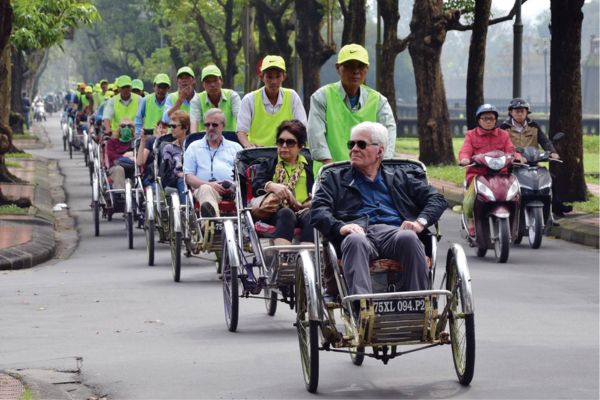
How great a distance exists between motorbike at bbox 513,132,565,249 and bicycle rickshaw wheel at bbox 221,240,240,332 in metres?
6.47

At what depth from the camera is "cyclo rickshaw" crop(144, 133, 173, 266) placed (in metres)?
15.2

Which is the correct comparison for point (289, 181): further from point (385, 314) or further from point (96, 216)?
point (96, 216)

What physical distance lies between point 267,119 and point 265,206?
2601 millimetres

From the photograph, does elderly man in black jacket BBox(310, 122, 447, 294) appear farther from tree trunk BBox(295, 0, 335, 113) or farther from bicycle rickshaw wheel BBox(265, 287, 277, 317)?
tree trunk BBox(295, 0, 335, 113)

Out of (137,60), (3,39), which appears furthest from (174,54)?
(3,39)

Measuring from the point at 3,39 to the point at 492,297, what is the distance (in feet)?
37.0

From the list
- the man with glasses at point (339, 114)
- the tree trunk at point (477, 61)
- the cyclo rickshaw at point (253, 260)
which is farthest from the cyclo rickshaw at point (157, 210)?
the tree trunk at point (477, 61)

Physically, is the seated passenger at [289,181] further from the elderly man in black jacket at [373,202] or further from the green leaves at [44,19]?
the green leaves at [44,19]

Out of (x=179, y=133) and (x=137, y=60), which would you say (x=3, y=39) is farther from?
(x=137, y=60)

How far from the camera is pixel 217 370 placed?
8750 millimetres

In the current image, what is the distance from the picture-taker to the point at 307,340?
27.1 feet

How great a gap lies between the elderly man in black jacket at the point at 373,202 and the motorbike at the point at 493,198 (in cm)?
695

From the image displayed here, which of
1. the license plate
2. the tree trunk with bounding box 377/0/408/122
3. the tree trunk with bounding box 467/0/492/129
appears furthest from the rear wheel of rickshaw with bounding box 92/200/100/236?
the tree trunk with bounding box 377/0/408/122

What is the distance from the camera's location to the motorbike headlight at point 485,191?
15.7 metres
